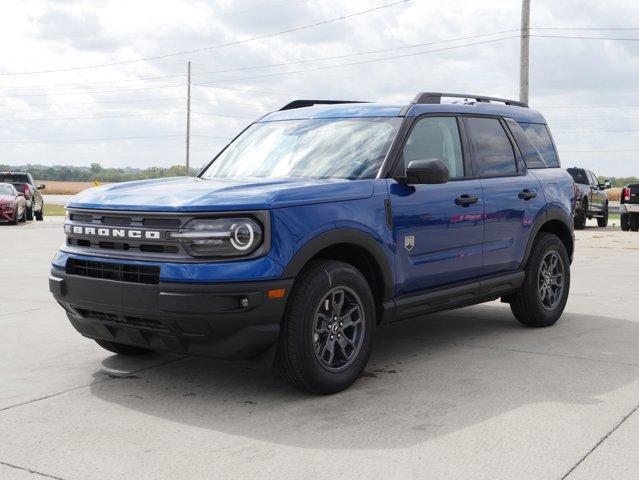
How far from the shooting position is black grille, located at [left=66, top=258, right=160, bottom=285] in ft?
16.4

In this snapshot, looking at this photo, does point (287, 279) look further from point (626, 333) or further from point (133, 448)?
point (626, 333)

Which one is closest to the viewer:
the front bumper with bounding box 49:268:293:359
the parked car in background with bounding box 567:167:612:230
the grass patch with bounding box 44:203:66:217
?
the front bumper with bounding box 49:268:293:359

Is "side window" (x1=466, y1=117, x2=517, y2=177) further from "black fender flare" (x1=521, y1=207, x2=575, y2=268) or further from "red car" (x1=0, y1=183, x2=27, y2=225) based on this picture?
"red car" (x1=0, y1=183, x2=27, y2=225)

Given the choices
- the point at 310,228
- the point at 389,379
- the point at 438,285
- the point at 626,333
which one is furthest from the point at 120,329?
the point at 626,333

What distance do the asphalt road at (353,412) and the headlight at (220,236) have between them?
93 centimetres

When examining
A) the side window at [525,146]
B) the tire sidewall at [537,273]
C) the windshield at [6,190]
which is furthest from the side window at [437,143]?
the windshield at [6,190]

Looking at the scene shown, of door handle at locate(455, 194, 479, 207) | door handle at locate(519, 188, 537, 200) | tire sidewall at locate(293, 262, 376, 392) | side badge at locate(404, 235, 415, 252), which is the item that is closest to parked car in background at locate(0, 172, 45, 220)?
door handle at locate(519, 188, 537, 200)

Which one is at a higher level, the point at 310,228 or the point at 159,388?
the point at 310,228

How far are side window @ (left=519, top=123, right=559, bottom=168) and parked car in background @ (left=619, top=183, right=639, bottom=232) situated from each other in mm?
17006

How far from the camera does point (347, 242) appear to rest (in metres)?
5.36

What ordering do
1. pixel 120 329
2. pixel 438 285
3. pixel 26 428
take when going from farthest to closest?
pixel 438 285 → pixel 120 329 → pixel 26 428

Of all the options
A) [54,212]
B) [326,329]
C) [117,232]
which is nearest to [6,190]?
[54,212]

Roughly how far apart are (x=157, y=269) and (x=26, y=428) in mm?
1109

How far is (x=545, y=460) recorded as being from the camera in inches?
161
